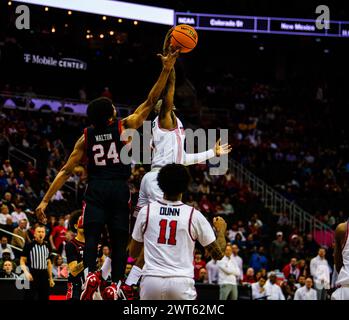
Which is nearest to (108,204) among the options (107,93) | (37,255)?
(37,255)

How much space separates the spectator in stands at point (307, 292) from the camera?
17.7m

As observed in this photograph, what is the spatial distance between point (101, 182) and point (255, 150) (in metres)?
21.5

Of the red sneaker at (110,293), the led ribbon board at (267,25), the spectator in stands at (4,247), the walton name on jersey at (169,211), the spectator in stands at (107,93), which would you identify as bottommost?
the red sneaker at (110,293)

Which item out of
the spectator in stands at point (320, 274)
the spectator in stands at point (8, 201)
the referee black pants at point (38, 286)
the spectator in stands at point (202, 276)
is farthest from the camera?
the spectator in stands at point (320, 274)

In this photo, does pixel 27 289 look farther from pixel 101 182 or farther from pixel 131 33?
pixel 131 33

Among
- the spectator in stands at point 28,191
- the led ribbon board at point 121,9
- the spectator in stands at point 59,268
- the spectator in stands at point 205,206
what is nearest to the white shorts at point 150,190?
the spectator in stands at point 59,268

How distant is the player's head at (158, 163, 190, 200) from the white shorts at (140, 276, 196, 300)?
0.69m

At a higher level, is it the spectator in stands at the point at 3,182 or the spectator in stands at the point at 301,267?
the spectator in stands at the point at 3,182

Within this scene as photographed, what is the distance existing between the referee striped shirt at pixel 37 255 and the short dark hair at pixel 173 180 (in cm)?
813

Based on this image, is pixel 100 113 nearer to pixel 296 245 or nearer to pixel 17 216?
pixel 17 216

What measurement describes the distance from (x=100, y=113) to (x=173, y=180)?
1564 mm

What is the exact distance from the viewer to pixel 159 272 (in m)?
6.38

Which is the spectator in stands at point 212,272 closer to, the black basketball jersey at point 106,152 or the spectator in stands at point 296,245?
→ the spectator in stands at point 296,245

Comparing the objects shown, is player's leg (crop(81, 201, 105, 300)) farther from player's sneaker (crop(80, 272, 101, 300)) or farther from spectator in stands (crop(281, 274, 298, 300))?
spectator in stands (crop(281, 274, 298, 300))
